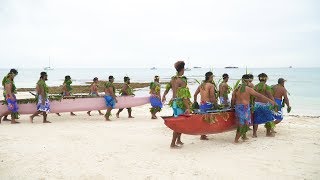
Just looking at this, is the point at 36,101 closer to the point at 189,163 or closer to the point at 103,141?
the point at 103,141

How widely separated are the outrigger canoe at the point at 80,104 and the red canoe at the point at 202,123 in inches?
216

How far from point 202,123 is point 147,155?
131 centimetres

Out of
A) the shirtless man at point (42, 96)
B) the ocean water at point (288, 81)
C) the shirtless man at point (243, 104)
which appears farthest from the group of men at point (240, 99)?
the ocean water at point (288, 81)

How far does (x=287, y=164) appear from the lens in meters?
5.69

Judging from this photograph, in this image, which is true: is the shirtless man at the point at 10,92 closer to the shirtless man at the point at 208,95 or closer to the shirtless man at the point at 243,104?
the shirtless man at the point at 208,95

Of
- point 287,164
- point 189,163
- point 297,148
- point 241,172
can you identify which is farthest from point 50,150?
point 297,148

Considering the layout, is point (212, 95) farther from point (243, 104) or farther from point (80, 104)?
point (80, 104)

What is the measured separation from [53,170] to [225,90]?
520 cm

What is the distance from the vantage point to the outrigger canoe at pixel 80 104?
35.1ft

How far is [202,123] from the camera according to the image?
6727 mm

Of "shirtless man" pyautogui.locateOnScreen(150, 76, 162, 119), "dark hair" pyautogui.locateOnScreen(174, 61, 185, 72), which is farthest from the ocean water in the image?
"shirtless man" pyautogui.locateOnScreen(150, 76, 162, 119)

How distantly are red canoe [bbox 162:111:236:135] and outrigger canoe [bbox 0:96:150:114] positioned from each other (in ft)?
18.0

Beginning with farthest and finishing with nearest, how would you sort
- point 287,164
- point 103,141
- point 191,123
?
point 103,141
point 191,123
point 287,164

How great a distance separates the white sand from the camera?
5.32 m
